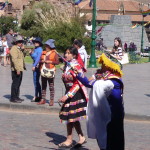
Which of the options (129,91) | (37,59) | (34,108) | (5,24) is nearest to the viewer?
(34,108)

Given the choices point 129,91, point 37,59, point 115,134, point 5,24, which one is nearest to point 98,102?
point 115,134

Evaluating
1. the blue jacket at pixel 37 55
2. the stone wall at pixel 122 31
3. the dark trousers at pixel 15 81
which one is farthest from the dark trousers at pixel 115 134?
the stone wall at pixel 122 31

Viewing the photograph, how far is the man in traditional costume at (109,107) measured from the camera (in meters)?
7.73

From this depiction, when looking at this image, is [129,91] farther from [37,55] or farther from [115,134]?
[115,134]

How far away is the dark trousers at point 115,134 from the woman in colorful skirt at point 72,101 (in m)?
1.57

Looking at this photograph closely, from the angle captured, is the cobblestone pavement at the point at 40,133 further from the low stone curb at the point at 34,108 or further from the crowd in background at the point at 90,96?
the crowd in background at the point at 90,96

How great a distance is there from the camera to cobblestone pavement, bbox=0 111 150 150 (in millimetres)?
9703

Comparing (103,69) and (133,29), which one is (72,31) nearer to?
(103,69)

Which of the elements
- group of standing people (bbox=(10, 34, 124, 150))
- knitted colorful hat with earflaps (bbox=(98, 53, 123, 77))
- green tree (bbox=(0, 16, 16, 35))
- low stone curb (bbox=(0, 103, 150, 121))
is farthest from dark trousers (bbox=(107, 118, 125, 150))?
green tree (bbox=(0, 16, 16, 35))

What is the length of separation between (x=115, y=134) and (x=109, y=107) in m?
0.38

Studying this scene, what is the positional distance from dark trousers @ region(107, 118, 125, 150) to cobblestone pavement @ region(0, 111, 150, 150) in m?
1.79

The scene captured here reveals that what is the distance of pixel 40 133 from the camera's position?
10766mm

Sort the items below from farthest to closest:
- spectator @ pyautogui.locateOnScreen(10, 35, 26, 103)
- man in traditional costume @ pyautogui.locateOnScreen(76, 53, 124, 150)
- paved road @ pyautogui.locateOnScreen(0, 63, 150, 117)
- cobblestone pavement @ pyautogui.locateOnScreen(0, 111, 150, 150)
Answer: paved road @ pyautogui.locateOnScreen(0, 63, 150, 117) → spectator @ pyautogui.locateOnScreen(10, 35, 26, 103) → cobblestone pavement @ pyautogui.locateOnScreen(0, 111, 150, 150) → man in traditional costume @ pyautogui.locateOnScreen(76, 53, 124, 150)

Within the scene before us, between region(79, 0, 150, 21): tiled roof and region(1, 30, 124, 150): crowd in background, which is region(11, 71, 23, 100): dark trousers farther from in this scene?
region(79, 0, 150, 21): tiled roof
